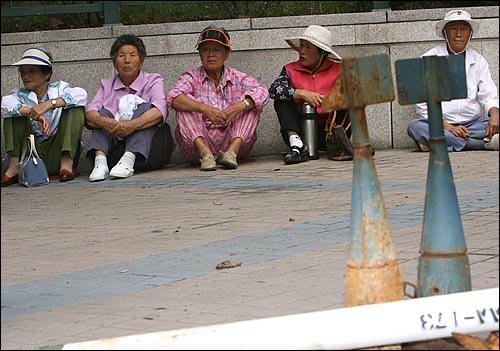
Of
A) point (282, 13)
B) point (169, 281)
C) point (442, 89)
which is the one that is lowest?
point (169, 281)

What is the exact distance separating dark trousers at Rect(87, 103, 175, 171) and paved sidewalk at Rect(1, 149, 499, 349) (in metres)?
0.25

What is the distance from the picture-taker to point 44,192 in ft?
28.1

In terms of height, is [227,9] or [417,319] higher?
[227,9]

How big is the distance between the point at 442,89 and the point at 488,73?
5.83 meters

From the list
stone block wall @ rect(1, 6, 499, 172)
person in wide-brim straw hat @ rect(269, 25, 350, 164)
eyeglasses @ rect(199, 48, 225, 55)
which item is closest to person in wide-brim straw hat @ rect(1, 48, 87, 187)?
stone block wall @ rect(1, 6, 499, 172)

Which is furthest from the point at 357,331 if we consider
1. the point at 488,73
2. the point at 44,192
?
the point at 488,73

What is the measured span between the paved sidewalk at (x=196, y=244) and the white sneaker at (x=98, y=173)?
14 centimetres

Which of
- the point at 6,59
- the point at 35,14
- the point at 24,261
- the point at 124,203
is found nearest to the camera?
the point at 24,261

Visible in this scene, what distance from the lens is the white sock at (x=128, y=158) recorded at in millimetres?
9109

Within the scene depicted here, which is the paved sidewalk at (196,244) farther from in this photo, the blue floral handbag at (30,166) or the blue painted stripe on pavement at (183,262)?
the blue floral handbag at (30,166)

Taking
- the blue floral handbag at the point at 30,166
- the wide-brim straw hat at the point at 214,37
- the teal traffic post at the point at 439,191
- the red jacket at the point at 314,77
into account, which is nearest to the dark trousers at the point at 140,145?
the blue floral handbag at the point at 30,166

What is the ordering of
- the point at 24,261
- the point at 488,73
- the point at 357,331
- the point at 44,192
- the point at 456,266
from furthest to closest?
the point at 488,73 < the point at 44,192 < the point at 24,261 < the point at 456,266 < the point at 357,331

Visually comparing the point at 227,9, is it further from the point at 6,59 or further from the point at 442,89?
the point at 442,89

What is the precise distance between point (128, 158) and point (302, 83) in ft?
5.76
